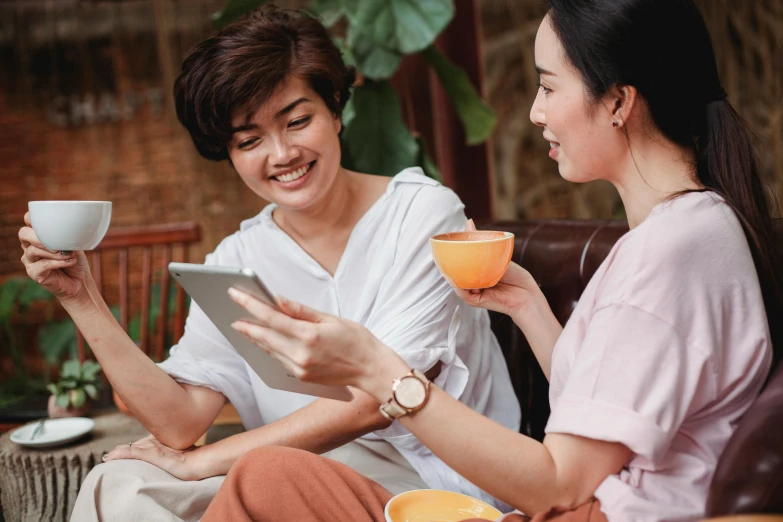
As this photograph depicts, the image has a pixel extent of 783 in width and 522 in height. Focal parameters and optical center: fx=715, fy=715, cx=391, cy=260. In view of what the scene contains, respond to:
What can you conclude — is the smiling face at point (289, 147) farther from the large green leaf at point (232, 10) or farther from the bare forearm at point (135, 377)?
the large green leaf at point (232, 10)

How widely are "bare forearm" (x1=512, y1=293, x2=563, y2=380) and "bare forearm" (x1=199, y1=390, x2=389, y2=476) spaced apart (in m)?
0.32

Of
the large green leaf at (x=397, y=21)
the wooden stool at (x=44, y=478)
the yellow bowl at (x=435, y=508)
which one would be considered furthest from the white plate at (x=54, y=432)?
the large green leaf at (x=397, y=21)

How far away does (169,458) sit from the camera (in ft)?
4.64

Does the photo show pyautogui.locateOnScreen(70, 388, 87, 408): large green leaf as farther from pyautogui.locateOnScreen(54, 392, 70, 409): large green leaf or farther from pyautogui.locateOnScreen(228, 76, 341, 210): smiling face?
pyautogui.locateOnScreen(228, 76, 341, 210): smiling face

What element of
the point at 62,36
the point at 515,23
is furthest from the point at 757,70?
the point at 62,36

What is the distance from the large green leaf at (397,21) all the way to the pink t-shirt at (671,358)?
1.55 metres

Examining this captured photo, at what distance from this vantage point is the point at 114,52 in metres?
4.86

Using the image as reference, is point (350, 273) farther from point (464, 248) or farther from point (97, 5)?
point (97, 5)

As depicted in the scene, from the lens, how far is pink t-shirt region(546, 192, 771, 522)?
91cm

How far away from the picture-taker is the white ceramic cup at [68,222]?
1147 millimetres

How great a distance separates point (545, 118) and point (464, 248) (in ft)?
0.85

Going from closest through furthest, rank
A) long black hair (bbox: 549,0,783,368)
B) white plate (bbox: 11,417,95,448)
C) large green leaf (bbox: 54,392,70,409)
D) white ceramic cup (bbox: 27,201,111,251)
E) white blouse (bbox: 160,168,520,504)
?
long black hair (bbox: 549,0,783,368) < white ceramic cup (bbox: 27,201,111,251) < white blouse (bbox: 160,168,520,504) < white plate (bbox: 11,417,95,448) < large green leaf (bbox: 54,392,70,409)

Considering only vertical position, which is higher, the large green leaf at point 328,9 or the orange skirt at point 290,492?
the large green leaf at point 328,9

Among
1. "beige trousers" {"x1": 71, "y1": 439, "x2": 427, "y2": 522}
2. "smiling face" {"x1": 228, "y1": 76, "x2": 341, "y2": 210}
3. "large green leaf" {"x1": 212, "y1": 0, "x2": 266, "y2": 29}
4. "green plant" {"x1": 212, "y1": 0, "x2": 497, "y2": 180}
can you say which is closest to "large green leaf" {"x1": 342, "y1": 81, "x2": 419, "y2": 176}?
"green plant" {"x1": 212, "y1": 0, "x2": 497, "y2": 180}
